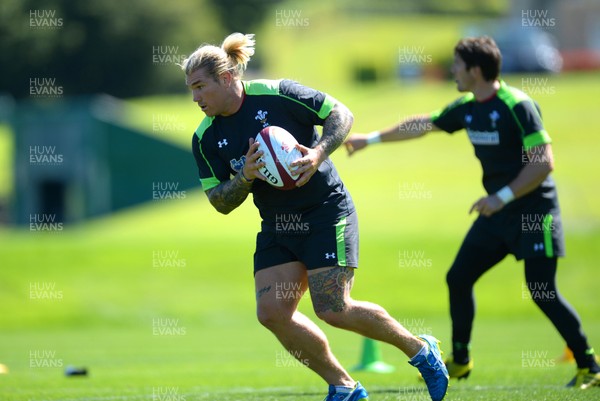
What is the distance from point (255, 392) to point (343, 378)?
121 centimetres

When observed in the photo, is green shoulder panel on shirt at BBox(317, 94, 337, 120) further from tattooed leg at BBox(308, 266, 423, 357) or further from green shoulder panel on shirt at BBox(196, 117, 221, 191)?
tattooed leg at BBox(308, 266, 423, 357)

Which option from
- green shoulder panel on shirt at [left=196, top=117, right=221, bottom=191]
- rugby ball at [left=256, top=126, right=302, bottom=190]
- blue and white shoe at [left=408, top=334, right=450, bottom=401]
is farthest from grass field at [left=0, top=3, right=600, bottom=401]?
rugby ball at [left=256, top=126, right=302, bottom=190]

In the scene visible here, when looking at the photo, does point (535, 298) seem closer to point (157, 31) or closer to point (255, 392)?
point (255, 392)

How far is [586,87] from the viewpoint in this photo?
4000 cm

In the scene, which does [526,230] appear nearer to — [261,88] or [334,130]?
[334,130]

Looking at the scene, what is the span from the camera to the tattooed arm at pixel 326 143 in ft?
19.9

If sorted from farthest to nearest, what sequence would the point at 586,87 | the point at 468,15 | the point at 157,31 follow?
the point at 468,15
the point at 157,31
the point at 586,87

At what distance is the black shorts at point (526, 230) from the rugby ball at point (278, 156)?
226 centimetres

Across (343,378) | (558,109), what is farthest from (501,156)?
(558,109)

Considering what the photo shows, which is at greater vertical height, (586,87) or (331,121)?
(586,87)

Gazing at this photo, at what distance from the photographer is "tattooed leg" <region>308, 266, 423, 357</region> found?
20.1 feet

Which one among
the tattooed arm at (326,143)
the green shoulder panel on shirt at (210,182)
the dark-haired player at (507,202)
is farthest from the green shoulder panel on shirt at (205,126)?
the dark-haired player at (507,202)

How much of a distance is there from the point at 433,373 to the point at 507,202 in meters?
1.55

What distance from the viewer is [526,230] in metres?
7.51
